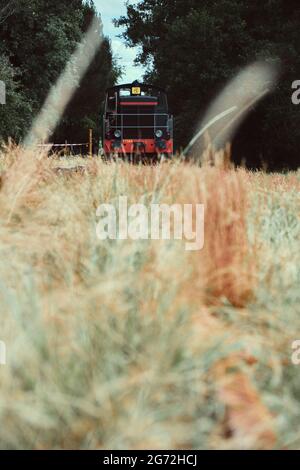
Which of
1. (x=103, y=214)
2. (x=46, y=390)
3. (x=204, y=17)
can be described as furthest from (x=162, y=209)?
(x=204, y=17)

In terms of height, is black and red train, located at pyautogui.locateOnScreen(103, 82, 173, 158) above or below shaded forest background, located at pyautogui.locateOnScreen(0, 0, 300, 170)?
below

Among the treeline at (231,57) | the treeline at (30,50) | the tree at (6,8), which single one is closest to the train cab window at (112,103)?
the treeline at (30,50)

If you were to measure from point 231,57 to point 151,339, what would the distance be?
85.2 feet

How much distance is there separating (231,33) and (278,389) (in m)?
25.7

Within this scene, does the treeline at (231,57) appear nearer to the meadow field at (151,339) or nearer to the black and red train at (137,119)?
the black and red train at (137,119)

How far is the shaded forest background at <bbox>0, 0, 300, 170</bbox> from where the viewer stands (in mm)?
24422

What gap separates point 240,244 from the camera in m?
3.92

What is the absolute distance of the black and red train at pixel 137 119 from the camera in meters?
18.8

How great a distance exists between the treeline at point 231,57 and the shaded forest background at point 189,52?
40 millimetres

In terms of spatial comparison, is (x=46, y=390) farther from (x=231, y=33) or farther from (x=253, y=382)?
(x=231, y=33)

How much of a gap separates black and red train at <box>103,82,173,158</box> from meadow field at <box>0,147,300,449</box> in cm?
1483

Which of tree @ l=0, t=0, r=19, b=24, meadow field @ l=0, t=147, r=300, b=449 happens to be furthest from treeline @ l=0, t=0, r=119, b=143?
meadow field @ l=0, t=147, r=300, b=449

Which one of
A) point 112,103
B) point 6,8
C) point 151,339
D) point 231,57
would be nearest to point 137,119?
point 112,103

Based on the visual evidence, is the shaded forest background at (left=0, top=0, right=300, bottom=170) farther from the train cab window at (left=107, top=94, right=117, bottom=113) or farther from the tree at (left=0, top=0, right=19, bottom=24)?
the train cab window at (left=107, top=94, right=117, bottom=113)
